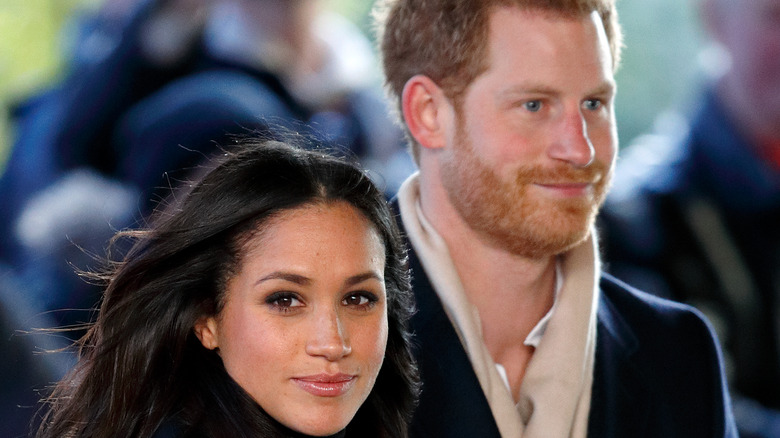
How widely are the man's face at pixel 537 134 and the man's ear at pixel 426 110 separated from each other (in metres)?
0.05

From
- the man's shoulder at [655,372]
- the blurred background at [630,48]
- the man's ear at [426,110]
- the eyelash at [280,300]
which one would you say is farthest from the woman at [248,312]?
the blurred background at [630,48]

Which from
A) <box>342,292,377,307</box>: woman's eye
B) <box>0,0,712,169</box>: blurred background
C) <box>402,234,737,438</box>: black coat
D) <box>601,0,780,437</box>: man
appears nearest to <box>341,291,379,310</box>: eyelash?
<box>342,292,377,307</box>: woman's eye

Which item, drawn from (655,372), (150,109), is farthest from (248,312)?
(150,109)

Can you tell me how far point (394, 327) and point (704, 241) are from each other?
1639 mm

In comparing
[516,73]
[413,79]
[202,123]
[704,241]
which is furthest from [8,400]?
[704,241]

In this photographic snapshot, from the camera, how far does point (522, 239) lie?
175 centimetres

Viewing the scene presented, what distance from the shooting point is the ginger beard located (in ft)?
5.65

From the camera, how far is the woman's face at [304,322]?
127 centimetres

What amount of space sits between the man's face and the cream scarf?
0.09 metres

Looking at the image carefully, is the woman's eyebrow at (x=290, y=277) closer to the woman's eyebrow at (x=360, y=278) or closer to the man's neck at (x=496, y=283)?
the woman's eyebrow at (x=360, y=278)

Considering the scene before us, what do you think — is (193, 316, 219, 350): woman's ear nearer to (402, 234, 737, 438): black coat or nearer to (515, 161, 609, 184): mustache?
(402, 234, 737, 438): black coat

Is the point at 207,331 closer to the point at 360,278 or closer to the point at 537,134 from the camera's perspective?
the point at 360,278

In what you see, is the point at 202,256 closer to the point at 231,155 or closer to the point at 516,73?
the point at 231,155

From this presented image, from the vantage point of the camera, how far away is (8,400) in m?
2.18
